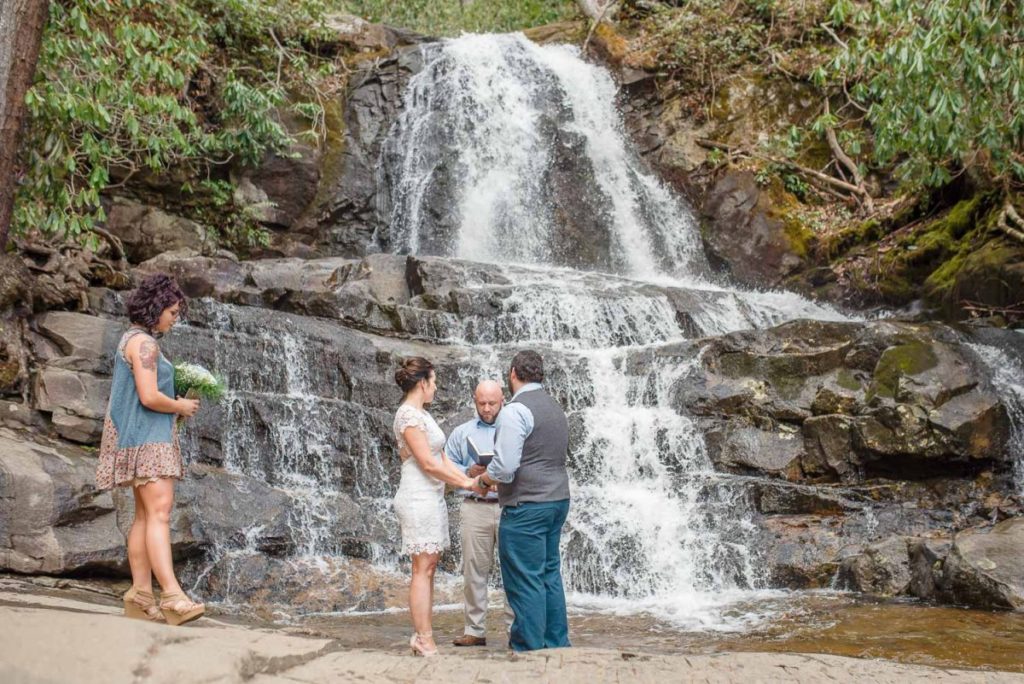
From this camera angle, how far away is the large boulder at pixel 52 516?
7.07 meters

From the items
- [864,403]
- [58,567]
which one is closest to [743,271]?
[864,403]

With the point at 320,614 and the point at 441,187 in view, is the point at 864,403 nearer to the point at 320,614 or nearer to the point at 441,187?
the point at 320,614

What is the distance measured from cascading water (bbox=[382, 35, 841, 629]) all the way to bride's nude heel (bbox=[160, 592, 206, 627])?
413cm

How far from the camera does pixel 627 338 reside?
1301 cm

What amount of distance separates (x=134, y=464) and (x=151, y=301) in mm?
843

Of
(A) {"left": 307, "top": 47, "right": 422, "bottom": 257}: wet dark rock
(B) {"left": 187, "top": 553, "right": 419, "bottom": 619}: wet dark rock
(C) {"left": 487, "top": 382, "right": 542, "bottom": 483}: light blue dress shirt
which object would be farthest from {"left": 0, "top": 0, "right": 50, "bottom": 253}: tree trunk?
(A) {"left": 307, "top": 47, "right": 422, "bottom": 257}: wet dark rock

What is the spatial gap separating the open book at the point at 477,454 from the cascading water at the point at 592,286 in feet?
9.79

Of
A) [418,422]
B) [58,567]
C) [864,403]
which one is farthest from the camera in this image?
[864,403]

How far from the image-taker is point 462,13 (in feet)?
94.8

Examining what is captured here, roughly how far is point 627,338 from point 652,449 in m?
2.91

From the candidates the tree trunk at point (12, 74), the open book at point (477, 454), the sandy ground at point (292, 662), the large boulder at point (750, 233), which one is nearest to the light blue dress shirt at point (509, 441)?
the open book at point (477, 454)

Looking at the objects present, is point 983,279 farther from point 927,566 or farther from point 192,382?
point 192,382

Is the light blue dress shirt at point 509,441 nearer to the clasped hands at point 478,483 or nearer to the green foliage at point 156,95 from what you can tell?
the clasped hands at point 478,483

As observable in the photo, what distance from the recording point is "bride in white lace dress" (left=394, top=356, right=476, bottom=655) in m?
4.76
